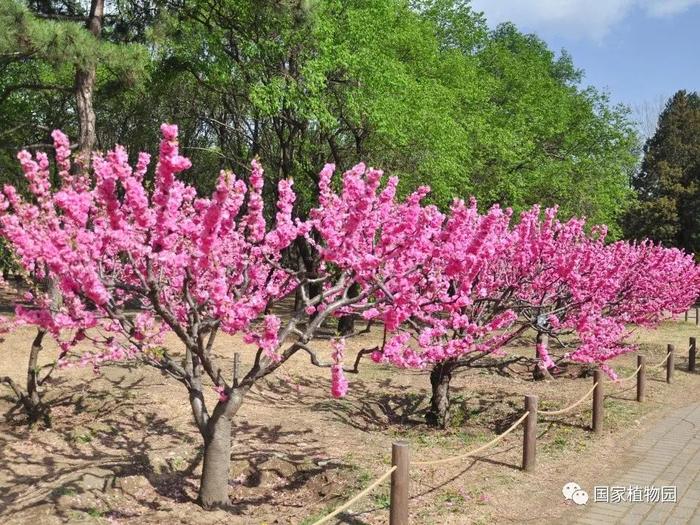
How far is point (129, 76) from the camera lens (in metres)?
13.0

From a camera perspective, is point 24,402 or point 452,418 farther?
point 452,418

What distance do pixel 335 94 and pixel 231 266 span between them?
32.2 feet

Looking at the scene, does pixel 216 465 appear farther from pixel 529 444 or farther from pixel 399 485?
pixel 529 444

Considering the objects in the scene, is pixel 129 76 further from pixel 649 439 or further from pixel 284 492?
pixel 649 439

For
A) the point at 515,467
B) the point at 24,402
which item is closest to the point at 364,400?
the point at 515,467

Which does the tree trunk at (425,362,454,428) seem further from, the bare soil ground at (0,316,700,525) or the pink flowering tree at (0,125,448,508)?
the pink flowering tree at (0,125,448,508)

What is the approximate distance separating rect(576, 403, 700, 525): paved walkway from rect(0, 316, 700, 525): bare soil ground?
0.34m

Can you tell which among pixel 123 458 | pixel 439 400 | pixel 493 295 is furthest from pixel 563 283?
pixel 123 458

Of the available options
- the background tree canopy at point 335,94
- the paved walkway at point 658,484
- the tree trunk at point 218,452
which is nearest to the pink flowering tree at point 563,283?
the paved walkway at point 658,484

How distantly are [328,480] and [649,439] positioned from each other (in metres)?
4.89

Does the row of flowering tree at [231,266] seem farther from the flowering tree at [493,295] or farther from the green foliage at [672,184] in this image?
the green foliage at [672,184]

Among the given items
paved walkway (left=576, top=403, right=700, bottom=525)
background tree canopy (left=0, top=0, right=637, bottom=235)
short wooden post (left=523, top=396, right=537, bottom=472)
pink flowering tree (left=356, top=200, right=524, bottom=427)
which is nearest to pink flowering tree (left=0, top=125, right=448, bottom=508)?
pink flowering tree (left=356, top=200, right=524, bottom=427)

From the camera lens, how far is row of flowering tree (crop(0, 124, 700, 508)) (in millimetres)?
4801

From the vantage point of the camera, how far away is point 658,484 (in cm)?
675
